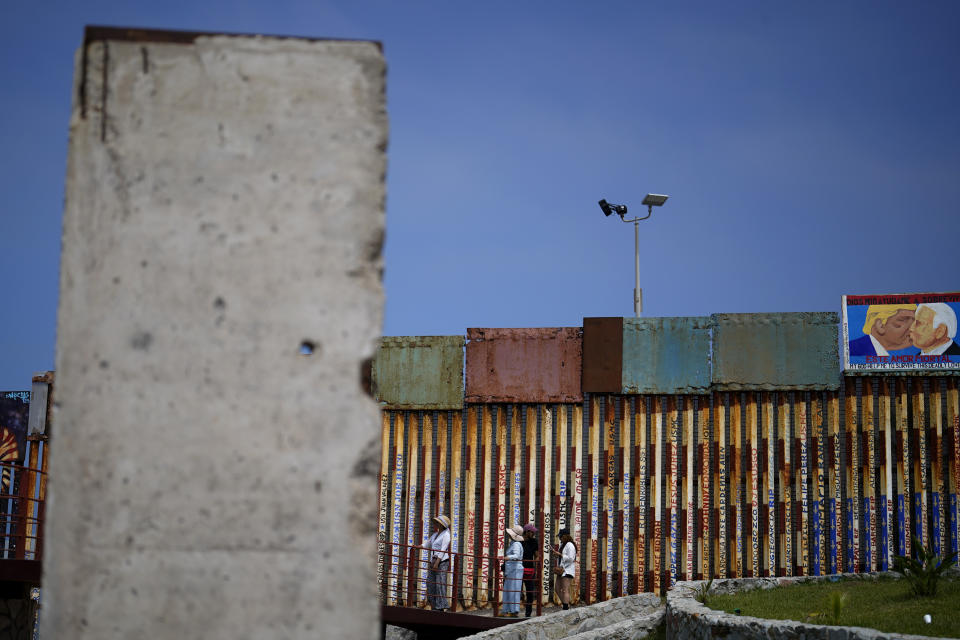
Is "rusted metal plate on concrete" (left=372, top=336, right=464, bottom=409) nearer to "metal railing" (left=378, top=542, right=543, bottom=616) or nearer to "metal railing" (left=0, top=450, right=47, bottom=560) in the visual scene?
"metal railing" (left=378, top=542, right=543, bottom=616)

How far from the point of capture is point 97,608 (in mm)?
2582

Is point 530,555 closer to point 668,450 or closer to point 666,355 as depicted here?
point 668,450

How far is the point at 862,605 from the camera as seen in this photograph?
964 cm

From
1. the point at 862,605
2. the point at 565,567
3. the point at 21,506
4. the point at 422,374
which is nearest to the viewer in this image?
the point at 862,605

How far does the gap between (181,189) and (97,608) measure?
3.79 ft

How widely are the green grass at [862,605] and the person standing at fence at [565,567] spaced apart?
2.73 metres

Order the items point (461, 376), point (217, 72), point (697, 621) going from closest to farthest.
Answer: point (217, 72) → point (697, 621) → point (461, 376)

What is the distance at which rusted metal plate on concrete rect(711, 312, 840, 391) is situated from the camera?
15.4 metres

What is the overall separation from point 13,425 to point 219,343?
57.4 ft

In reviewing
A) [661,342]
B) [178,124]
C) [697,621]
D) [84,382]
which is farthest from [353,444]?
[661,342]

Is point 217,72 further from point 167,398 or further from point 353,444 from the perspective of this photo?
point 353,444

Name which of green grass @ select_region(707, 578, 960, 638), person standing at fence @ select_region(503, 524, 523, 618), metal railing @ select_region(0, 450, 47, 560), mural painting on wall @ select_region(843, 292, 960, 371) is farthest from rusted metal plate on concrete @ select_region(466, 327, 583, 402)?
metal railing @ select_region(0, 450, 47, 560)

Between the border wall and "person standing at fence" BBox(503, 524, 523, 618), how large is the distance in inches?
11.0

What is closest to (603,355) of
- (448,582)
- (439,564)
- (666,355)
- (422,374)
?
(666,355)
